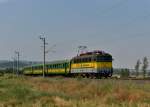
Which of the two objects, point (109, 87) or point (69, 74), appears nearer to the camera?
point (109, 87)

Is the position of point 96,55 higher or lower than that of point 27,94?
higher

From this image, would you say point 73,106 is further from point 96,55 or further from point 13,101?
point 96,55

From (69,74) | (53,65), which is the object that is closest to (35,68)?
(53,65)

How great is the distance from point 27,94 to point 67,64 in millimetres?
40162

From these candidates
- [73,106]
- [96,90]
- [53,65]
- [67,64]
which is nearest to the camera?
[73,106]

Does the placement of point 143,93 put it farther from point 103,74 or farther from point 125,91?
point 103,74

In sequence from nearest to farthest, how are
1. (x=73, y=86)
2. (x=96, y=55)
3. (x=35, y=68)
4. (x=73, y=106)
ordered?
(x=73, y=106)
(x=73, y=86)
(x=96, y=55)
(x=35, y=68)

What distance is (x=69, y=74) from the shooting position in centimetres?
6575

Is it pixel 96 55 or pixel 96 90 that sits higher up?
pixel 96 55

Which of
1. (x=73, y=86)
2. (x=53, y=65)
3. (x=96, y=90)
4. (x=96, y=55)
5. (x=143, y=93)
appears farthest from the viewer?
(x=53, y=65)

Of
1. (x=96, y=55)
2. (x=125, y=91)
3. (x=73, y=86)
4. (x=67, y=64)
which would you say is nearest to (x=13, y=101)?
(x=125, y=91)

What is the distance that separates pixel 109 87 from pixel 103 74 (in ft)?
84.9

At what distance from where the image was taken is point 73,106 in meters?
17.9

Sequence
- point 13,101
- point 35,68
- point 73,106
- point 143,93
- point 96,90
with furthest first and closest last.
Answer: point 35,68 → point 96,90 → point 143,93 → point 13,101 → point 73,106
